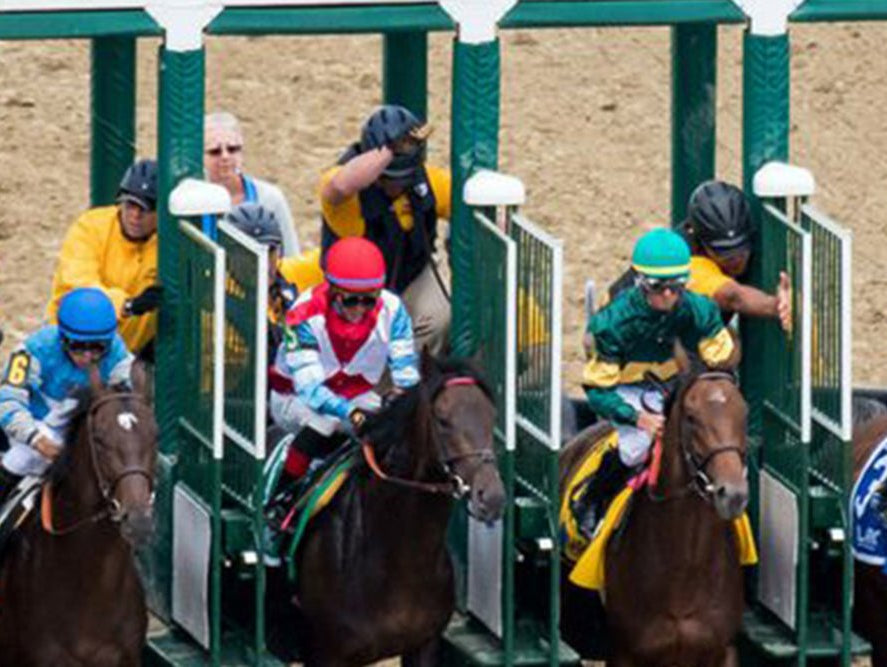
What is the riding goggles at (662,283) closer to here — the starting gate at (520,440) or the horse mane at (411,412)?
the starting gate at (520,440)

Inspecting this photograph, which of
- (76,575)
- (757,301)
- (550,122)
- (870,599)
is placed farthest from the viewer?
(550,122)

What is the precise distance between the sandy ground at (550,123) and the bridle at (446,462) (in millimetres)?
11441

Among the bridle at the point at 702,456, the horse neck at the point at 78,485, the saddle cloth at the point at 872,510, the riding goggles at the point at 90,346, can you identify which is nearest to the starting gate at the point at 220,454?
the riding goggles at the point at 90,346

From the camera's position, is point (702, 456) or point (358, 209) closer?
point (702, 456)

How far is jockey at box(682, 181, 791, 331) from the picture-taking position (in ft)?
74.3

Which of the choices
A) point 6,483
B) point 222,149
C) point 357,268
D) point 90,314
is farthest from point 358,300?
point 222,149

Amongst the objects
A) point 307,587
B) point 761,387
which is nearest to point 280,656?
point 307,587

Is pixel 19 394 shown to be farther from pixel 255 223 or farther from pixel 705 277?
pixel 705 277

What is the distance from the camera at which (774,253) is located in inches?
891

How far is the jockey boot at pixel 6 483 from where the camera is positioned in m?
22.1

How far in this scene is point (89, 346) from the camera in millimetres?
21484

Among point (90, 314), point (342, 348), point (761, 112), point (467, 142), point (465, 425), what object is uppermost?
point (761, 112)

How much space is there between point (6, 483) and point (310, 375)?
1.22 metres

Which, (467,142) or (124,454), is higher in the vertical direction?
(467,142)
